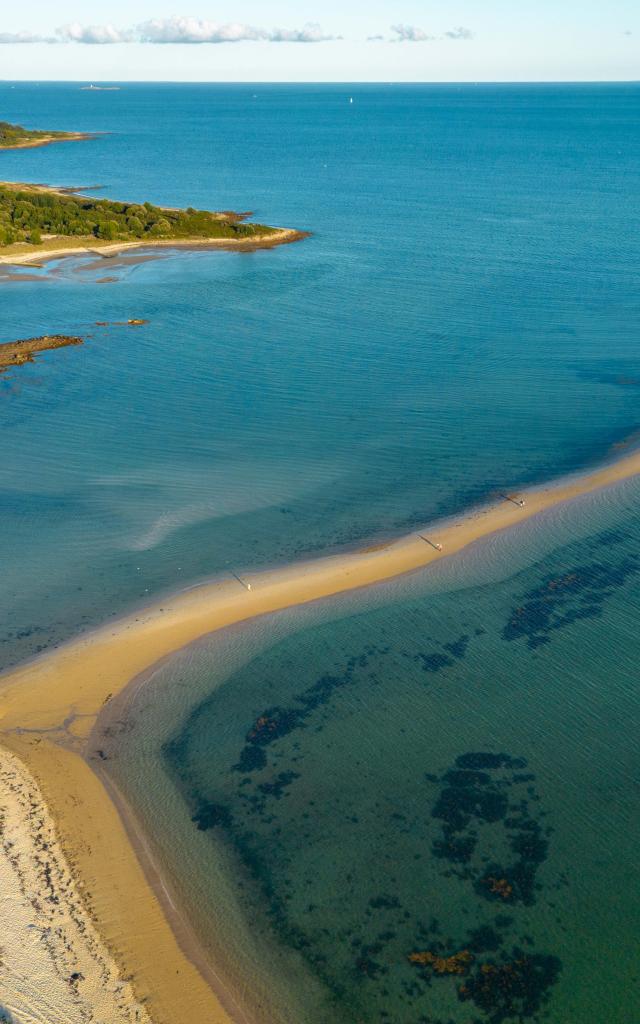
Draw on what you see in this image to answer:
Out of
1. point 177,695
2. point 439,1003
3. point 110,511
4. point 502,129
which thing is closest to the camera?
point 439,1003

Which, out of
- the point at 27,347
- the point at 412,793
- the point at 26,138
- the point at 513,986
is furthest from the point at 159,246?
the point at 26,138

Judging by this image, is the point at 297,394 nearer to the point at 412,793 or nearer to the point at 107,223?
the point at 412,793

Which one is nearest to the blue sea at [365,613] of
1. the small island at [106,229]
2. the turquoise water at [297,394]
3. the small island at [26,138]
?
the turquoise water at [297,394]

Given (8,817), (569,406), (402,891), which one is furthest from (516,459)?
(8,817)

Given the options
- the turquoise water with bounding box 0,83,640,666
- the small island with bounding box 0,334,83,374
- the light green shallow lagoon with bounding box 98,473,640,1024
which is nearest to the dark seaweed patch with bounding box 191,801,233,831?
the light green shallow lagoon with bounding box 98,473,640,1024

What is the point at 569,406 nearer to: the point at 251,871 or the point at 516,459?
the point at 516,459

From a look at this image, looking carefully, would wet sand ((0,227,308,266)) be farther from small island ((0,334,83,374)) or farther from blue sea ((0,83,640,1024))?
small island ((0,334,83,374))
